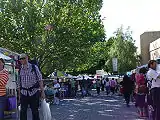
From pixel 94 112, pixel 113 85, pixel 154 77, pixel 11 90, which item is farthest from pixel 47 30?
pixel 154 77

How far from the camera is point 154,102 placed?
34.7ft

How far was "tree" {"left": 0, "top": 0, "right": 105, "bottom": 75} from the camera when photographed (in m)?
39.0

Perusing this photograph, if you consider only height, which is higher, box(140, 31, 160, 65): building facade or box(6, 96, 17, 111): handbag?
box(140, 31, 160, 65): building facade

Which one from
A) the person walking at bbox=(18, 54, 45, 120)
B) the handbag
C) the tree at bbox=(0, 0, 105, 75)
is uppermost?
the tree at bbox=(0, 0, 105, 75)

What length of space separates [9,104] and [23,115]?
11.2ft

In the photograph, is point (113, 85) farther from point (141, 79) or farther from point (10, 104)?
point (10, 104)

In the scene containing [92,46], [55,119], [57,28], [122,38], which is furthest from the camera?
[122,38]

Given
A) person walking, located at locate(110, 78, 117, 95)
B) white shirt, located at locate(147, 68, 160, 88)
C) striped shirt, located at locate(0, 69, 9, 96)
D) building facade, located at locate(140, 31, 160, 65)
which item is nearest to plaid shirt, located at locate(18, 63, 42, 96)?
striped shirt, located at locate(0, 69, 9, 96)

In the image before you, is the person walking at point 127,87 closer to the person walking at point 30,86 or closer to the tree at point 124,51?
the person walking at point 30,86

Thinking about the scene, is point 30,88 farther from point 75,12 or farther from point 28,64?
point 75,12

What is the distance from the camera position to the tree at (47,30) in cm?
3900

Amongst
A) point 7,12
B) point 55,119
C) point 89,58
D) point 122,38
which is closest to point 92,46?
point 89,58

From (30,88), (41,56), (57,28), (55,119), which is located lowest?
(55,119)

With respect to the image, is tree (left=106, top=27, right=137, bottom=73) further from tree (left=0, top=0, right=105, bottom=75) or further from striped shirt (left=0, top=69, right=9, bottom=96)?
striped shirt (left=0, top=69, right=9, bottom=96)
